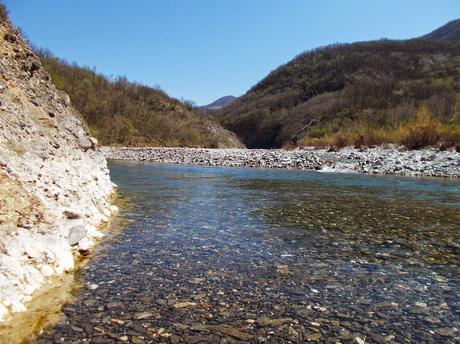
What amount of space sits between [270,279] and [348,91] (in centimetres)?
11967

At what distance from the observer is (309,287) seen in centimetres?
538

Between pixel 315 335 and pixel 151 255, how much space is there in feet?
11.1

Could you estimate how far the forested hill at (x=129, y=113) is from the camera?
77.1 m

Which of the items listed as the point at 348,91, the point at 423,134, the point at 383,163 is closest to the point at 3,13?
the point at 383,163

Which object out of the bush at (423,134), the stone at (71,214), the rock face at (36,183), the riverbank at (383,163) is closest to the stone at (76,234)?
the rock face at (36,183)

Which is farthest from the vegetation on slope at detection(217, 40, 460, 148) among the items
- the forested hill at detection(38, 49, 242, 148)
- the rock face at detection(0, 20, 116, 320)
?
the rock face at detection(0, 20, 116, 320)

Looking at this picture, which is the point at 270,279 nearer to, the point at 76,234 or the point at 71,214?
the point at 76,234

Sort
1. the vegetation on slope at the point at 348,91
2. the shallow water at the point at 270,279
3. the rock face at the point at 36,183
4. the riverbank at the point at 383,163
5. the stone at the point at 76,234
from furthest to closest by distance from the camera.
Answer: the vegetation on slope at the point at 348,91 < the riverbank at the point at 383,163 < the stone at the point at 76,234 < the rock face at the point at 36,183 < the shallow water at the point at 270,279

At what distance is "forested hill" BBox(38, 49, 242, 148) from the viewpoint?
77125mm

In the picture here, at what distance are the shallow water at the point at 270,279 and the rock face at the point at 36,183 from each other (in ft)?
1.97

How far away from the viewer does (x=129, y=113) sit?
280 ft

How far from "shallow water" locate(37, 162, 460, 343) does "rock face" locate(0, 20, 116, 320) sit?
1.97 ft

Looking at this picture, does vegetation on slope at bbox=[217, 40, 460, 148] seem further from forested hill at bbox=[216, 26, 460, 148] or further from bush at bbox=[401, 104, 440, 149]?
bush at bbox=[401, 104, 440, 149]

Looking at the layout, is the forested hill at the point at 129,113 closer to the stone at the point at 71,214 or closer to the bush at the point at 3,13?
the bush at the point at 3,13
